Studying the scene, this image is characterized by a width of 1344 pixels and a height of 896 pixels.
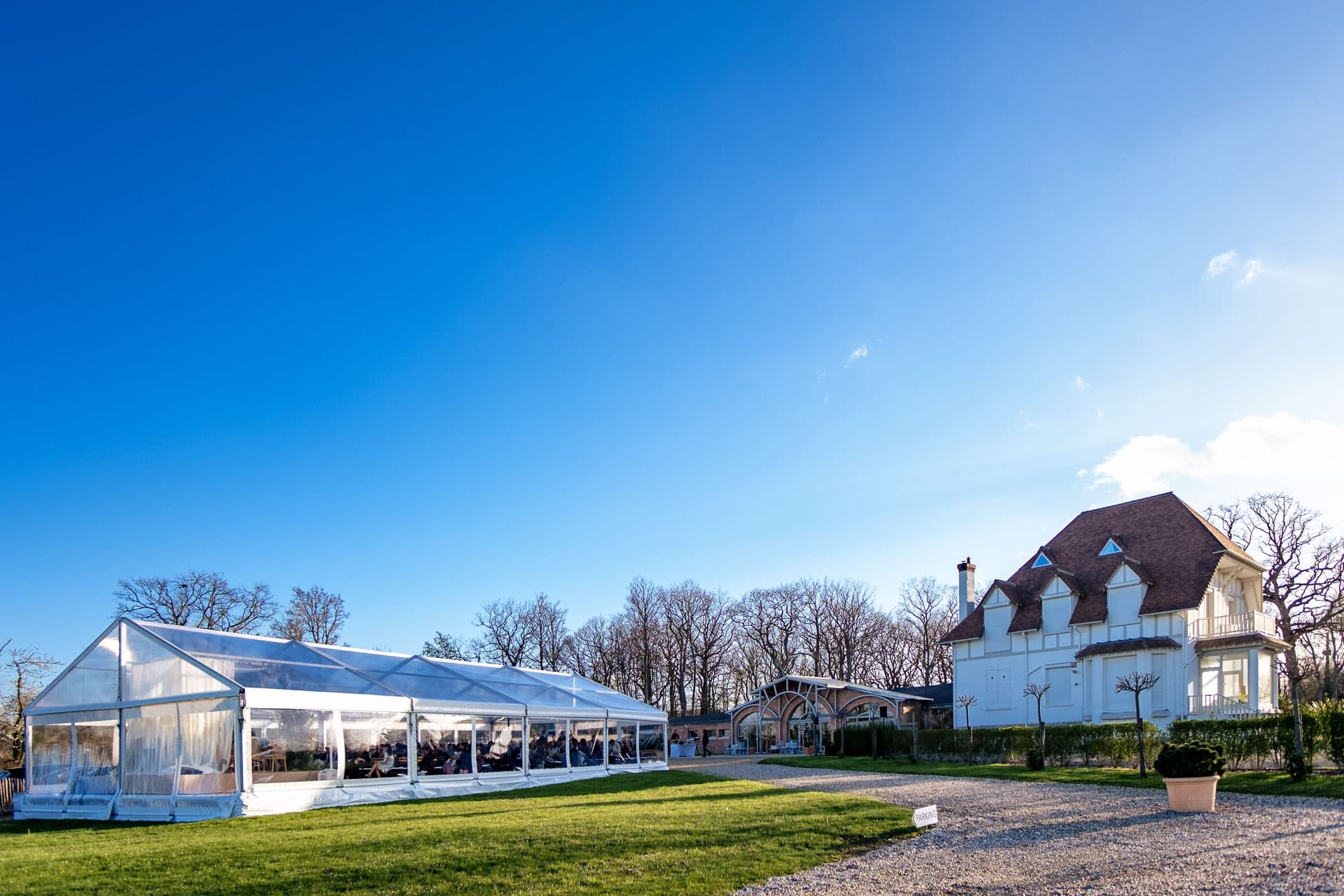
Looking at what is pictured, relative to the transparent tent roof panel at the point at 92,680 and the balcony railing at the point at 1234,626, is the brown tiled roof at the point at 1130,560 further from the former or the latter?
the transparent tent roof panel at the point at 92,680

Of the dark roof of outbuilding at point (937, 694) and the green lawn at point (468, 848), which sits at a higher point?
the green lawn at point (468, 848)

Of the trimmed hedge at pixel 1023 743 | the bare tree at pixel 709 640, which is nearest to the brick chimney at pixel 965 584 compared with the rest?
the trimmed hedge at pixel 1023 743

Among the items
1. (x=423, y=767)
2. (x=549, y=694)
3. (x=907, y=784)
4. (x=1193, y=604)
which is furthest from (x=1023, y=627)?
(x=423, y=767)

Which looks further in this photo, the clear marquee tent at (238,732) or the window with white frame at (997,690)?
the window with white frame at (997,690)

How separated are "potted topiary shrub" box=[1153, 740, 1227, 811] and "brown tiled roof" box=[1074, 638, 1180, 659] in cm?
1764

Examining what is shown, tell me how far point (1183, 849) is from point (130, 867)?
11.8 meters

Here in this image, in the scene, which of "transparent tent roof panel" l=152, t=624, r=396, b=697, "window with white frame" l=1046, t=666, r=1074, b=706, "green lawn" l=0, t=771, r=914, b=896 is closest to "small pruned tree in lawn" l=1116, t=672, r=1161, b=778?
"window with white frame" l=1046, t=666, r=1074, b=706

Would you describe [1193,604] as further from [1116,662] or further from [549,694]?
[549,694]

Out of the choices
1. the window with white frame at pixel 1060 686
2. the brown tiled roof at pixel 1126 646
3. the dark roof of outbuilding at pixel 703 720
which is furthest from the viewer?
the dark roof of outbuilding at pixel 703 720

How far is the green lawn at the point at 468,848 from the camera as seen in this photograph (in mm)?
8891

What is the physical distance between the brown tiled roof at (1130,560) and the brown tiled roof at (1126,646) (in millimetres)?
1008

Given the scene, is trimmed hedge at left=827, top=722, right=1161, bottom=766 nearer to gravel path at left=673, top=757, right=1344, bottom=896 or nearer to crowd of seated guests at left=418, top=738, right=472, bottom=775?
gravel path at left=673, top=757, right=1344, bottom=896

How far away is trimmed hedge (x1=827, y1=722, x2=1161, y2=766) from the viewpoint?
2272cm

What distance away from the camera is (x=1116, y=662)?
3055cm
